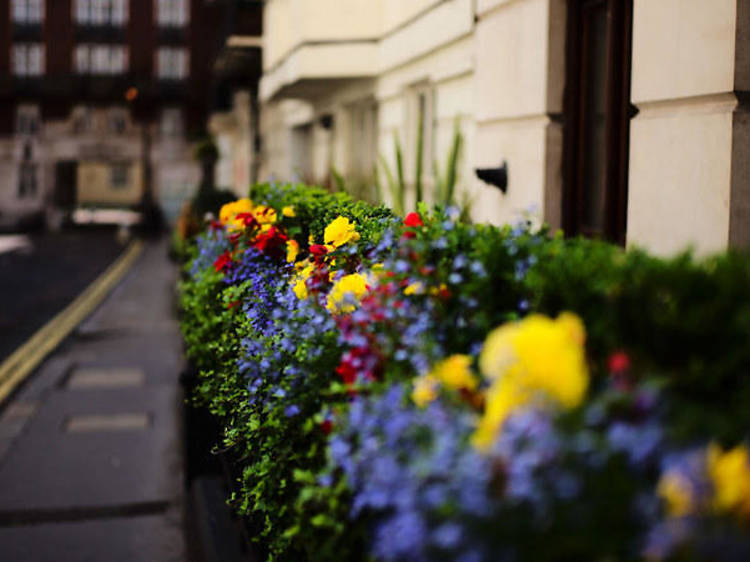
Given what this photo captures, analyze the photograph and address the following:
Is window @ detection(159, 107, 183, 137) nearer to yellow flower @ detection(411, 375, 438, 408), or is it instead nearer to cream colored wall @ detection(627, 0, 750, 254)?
cream colored wall @ detection(627, 0, 750, 254)

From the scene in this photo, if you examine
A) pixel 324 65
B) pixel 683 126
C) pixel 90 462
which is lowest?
pixel 90 462

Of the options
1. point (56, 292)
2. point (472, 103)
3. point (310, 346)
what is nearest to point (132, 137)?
point (56, 292)

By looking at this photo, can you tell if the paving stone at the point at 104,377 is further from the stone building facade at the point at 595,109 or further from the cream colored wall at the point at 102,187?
the cream colored wall at the point at 102,187

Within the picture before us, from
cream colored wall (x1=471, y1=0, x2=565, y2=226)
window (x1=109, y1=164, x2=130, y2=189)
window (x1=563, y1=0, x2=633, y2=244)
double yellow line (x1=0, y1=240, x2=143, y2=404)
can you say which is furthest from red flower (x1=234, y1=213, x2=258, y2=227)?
window (x1=109, y1=164, x2=130, y2=189)

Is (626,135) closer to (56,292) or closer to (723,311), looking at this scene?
(723,311)

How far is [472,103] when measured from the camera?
10.1 meters

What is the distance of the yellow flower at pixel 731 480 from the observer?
1902 mm

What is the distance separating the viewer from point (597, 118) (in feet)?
23.5

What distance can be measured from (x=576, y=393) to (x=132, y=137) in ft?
214

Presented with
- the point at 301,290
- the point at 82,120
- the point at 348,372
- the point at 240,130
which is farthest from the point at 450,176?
the point at 82,120

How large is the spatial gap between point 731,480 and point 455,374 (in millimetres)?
833

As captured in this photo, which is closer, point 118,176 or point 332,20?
point 332,20

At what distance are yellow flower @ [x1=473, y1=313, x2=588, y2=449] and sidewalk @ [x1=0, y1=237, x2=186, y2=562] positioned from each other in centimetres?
419

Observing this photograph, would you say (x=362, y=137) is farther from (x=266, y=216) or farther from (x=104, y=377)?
(x=266, y=216)
